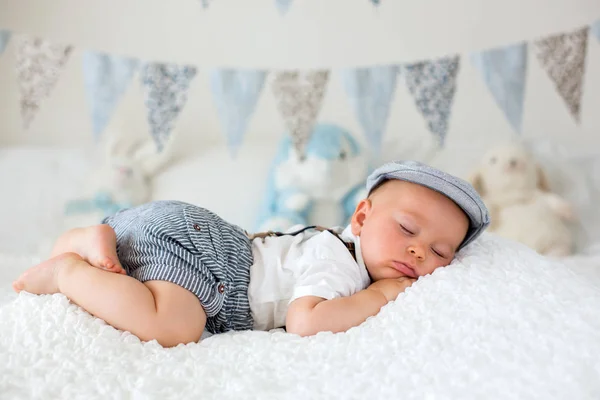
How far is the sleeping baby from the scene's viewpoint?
3.33ft

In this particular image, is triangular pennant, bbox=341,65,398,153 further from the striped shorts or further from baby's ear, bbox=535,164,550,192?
the striped shorts

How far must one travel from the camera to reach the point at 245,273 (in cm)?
118

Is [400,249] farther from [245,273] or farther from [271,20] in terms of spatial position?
[271,20]

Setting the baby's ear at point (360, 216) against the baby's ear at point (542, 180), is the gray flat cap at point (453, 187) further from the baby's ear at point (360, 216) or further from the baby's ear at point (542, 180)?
the baby's ear at point (542, 180)

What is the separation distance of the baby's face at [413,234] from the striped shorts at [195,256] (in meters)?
0.25

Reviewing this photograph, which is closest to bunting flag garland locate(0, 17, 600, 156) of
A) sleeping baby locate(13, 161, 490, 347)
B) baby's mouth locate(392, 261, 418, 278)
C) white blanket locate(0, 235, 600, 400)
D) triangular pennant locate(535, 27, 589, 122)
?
triangular pennant locate(535, 27, 589, 122)

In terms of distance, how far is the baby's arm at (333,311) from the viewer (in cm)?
102

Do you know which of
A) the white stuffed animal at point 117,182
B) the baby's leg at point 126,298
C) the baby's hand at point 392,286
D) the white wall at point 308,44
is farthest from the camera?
the white wall at point 308,44

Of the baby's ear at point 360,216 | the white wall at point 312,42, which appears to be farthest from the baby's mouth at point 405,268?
the white wall at point 312,42

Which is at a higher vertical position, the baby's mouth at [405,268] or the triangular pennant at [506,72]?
the triangular pennant at [506,72]

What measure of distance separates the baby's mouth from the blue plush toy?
1.11 meters

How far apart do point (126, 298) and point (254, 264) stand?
0.97 feet

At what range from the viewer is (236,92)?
2.19 metres

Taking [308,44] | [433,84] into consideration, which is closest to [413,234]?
[433,84]
